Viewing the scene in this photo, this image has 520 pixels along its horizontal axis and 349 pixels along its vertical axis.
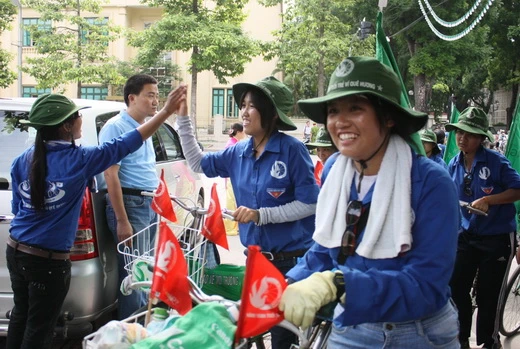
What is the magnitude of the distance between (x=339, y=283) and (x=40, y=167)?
80.4 inches

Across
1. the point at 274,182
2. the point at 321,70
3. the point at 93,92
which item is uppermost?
the point at 321,70

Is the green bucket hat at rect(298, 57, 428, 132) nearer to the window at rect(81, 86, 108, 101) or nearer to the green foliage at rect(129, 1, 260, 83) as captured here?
the green foliage at rect(129, 1, 260, 83)

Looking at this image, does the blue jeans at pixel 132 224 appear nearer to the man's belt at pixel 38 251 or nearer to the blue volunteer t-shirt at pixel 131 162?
the blue volunteer t-shirt at pixel 131 162

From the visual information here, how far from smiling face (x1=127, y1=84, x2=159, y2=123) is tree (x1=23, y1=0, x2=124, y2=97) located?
1810 centimetres

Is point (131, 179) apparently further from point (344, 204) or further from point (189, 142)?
point (344, 204)

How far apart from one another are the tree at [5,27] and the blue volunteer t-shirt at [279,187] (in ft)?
67.0

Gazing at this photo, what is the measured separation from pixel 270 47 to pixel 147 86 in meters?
22.5

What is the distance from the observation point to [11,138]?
4.10 m

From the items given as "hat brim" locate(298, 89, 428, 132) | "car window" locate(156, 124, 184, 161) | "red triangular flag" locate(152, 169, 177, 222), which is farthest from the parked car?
"hat brim" locate(298, 89, 428, 132)

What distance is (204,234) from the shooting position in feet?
9.62

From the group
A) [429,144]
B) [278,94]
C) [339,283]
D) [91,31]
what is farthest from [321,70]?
[339,283]

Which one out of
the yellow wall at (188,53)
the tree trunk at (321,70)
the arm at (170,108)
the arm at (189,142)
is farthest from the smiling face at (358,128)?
the yellow wall at (188,53)

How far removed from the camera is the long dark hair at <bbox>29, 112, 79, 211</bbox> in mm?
3037

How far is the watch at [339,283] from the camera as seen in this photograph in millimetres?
1654
